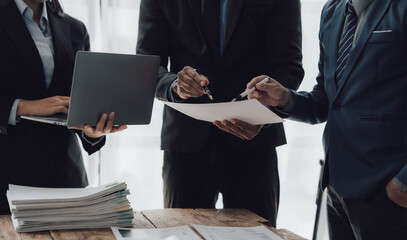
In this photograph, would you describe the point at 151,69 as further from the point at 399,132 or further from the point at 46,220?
the point at 399,132

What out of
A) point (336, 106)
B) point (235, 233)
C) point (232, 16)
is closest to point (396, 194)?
point (336, 106)

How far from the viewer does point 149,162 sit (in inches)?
119

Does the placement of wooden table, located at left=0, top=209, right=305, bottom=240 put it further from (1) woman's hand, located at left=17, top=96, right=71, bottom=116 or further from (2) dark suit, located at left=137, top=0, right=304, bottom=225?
(1) woman's hand, located at left=17, top=96, right=71, bottom=116

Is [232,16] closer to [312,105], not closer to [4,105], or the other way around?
[312,105]

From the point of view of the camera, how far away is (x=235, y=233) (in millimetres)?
1276

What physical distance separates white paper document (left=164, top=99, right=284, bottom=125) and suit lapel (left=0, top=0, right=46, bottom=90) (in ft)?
1.79

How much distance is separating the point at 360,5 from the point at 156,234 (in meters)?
0.90

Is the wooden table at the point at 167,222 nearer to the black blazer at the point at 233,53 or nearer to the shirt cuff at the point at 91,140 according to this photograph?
the black blazer at the point at 233,53

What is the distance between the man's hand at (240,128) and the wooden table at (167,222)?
26cm

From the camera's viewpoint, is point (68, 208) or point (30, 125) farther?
point (30, 125)

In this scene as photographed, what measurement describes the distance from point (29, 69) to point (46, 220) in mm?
609

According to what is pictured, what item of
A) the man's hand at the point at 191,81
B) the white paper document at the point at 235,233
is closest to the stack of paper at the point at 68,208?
the white paper document at the point at 235,233

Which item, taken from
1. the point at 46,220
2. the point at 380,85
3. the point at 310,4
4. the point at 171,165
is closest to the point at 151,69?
the point at 171,165

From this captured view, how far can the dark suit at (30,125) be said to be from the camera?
62.0 inches
